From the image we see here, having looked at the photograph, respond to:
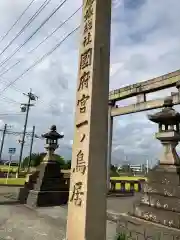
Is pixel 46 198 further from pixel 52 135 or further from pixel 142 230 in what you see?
pixel 142 230

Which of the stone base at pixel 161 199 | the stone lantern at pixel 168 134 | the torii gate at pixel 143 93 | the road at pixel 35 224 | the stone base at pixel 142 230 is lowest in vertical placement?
the road at pixel 35 224

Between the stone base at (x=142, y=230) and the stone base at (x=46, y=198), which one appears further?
the stone base at (x=46, y=198)

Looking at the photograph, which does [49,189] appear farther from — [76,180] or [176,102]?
[76,180]

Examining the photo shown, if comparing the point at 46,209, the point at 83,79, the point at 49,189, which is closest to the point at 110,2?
the point at 83,79

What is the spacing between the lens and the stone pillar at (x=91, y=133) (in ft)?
10.3

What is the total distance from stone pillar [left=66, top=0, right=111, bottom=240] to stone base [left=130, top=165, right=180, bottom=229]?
1.87m

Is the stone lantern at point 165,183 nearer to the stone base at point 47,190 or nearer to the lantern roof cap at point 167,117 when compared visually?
the lantern roof cap at point 167,117

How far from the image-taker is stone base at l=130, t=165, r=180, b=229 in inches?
178

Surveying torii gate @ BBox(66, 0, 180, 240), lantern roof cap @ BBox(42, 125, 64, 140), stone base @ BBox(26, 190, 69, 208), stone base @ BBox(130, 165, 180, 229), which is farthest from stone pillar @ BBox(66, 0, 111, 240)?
lantern roof cap @ BBox(42, 125, 64, 140)

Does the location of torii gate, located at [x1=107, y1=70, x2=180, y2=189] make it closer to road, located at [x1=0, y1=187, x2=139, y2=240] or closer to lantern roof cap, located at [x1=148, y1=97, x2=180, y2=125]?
lantern roof cap, located at [x1=148, y1=97, x2=180, y2=125]

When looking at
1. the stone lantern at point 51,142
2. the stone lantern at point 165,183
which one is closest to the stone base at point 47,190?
the stone lantern at point 51,142

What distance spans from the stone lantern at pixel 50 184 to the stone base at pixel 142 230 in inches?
223

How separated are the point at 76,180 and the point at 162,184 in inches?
92.0

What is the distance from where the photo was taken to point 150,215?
4.86 m
